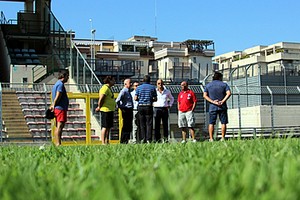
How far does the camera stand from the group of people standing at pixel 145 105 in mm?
11359

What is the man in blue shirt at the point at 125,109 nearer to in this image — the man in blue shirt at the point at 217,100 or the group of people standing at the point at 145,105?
the group of people standing at the point at 145,105

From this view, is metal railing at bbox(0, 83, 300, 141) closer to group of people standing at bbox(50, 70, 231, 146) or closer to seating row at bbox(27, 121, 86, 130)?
seating row at bbox(27, 121, 86, 130)

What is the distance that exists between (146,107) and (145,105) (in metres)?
0.05

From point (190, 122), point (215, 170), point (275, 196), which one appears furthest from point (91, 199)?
point (190, 122)

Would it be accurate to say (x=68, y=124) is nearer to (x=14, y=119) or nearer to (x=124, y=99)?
(x=14, y=119)

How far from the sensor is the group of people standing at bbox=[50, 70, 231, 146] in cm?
1136

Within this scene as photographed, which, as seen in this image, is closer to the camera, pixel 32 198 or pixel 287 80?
pixel 32 198

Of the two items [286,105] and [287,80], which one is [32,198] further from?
[287,80]

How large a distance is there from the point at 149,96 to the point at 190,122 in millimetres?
1620

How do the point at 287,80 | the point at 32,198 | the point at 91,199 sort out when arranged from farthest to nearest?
1. the point at 287,80
2. the point at 32,198
3. the point at 91,199

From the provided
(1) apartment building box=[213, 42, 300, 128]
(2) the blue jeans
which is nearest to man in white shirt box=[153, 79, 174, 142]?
(2) the blue jeans

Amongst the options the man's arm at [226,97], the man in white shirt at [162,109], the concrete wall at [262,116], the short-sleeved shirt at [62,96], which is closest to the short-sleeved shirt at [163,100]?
the man in white shirt at [162,109]

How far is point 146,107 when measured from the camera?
1295 centimetres

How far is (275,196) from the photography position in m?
1.24
